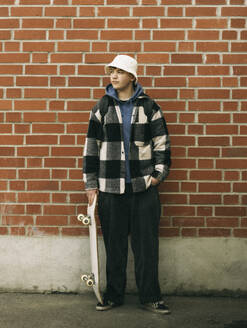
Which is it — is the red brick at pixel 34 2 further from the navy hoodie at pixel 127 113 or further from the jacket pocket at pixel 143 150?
the jacket pocket at pixel 143 150

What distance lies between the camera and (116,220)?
4.01m

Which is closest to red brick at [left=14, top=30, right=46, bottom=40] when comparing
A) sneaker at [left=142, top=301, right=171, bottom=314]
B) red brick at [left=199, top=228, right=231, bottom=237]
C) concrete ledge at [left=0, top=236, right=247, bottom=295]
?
concrete ledge at [left=0, top=236, right=247, bottom=295]

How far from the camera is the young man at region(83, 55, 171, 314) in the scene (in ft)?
13.0

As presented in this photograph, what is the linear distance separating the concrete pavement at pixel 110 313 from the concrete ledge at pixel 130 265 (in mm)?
101

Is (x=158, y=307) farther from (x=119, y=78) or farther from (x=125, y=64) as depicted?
(x=125, y=64)

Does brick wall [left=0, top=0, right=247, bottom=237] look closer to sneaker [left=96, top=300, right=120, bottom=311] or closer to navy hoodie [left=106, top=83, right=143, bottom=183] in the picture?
navy hoodie [left=106, top=83, right=143, bottom=183]

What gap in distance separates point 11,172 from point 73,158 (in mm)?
608

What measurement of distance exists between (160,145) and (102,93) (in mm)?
831

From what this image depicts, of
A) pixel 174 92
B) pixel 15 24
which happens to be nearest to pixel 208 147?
pixel 174 92

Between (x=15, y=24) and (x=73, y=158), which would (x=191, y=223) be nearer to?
(x=73, y=158)

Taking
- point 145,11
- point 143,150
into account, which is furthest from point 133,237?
point 145,11

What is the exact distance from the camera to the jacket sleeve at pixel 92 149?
4027 millimetres

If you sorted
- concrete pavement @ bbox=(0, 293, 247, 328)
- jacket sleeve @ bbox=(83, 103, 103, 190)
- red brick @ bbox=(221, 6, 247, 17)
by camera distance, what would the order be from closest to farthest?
concrete pavement @ bbox=(0, 293, 247, 328) → jacket sleeve @ bbox=(83, 103, 103, 190) → red brick @ bbox=(221, 6, 247, 17)

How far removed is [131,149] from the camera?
3.98m
